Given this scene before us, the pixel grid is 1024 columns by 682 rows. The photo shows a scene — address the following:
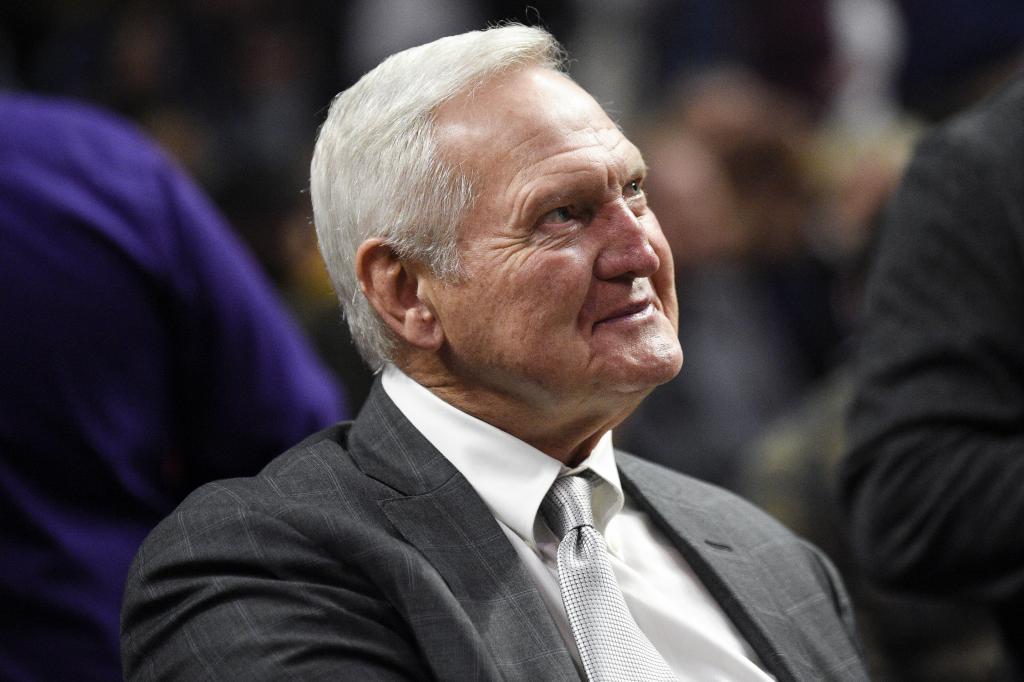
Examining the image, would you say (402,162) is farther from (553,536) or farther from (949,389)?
(949,389)

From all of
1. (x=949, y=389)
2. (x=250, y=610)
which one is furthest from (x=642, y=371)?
(x=949, y=389)

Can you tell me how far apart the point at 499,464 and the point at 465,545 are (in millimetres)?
146

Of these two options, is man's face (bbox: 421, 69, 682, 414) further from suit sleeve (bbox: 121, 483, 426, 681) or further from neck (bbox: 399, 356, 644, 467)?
suit sleeve (bbox: 121, 483, 426, 681)

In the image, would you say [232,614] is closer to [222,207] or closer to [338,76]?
[222,207]

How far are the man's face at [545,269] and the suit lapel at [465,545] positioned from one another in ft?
0.48

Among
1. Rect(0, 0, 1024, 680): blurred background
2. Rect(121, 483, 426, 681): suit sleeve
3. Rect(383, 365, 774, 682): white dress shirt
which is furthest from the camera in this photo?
Rect(0, 0, 1024, 680): blurred background

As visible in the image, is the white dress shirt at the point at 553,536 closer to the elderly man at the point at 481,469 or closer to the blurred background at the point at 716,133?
the elderly man at the point at 481,469

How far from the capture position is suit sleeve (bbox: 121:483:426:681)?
5.50 ft

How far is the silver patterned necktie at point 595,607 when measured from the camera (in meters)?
1.78

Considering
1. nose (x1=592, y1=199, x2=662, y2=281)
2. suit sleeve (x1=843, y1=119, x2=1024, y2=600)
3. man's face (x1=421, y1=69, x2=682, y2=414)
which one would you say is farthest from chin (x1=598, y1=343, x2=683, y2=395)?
suit sleeve (x1=843, y1=119, x2=1024, y2=600)

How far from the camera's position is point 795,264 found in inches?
207

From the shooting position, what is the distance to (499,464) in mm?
1938

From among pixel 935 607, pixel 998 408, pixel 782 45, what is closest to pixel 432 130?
pixel 998 408

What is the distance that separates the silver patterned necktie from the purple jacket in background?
0.82 m
